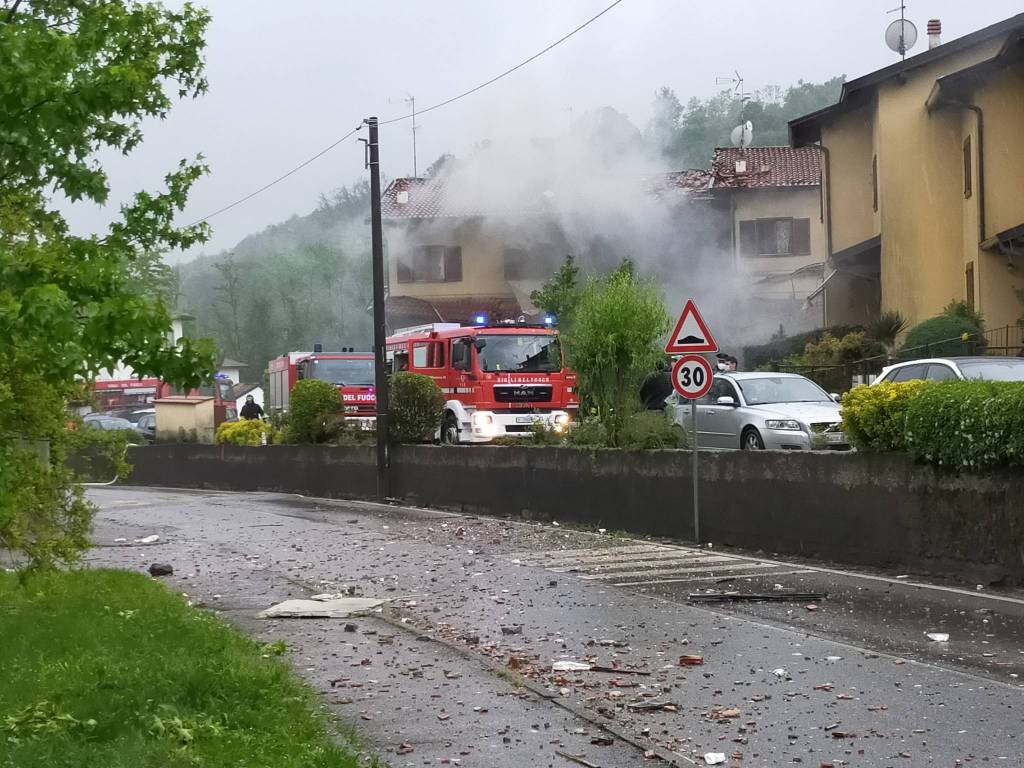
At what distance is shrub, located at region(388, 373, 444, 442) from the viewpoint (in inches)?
1054

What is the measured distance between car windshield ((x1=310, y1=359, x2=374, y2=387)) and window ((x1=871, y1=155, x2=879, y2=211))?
13.9 m

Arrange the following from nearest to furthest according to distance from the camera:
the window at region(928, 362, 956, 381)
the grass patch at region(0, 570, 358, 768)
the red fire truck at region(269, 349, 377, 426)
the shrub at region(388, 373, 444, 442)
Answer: the grass patch at region(0, 570, 358, 768) → the window at region(928, 362, 956, 381) → the shrub at region(388, 373, 444, 442) → the red fire truck at region(269, 349, 377, 426)

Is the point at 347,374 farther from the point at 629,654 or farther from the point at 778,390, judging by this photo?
the point at 629,654

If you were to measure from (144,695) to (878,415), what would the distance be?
8.21m

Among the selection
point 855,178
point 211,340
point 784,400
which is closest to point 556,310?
point 855,178

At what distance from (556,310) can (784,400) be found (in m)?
25.5

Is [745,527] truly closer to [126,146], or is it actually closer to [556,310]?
[126,146]

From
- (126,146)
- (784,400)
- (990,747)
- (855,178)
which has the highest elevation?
(855,178)

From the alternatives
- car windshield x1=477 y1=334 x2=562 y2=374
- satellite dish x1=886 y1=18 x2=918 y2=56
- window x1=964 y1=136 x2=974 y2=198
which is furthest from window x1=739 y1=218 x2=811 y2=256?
car windshield x1=477 y1=334 x2=562 y2=374

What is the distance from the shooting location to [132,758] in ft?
20.4

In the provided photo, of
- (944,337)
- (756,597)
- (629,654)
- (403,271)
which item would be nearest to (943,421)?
(756,597)

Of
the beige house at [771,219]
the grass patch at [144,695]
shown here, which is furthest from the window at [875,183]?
the grass patch at [144,695]

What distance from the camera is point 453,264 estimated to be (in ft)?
197

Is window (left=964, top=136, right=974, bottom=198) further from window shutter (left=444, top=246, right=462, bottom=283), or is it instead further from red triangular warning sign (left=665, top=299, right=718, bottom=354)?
window shutter (left=444, top=246, right=462, bottom=283)
